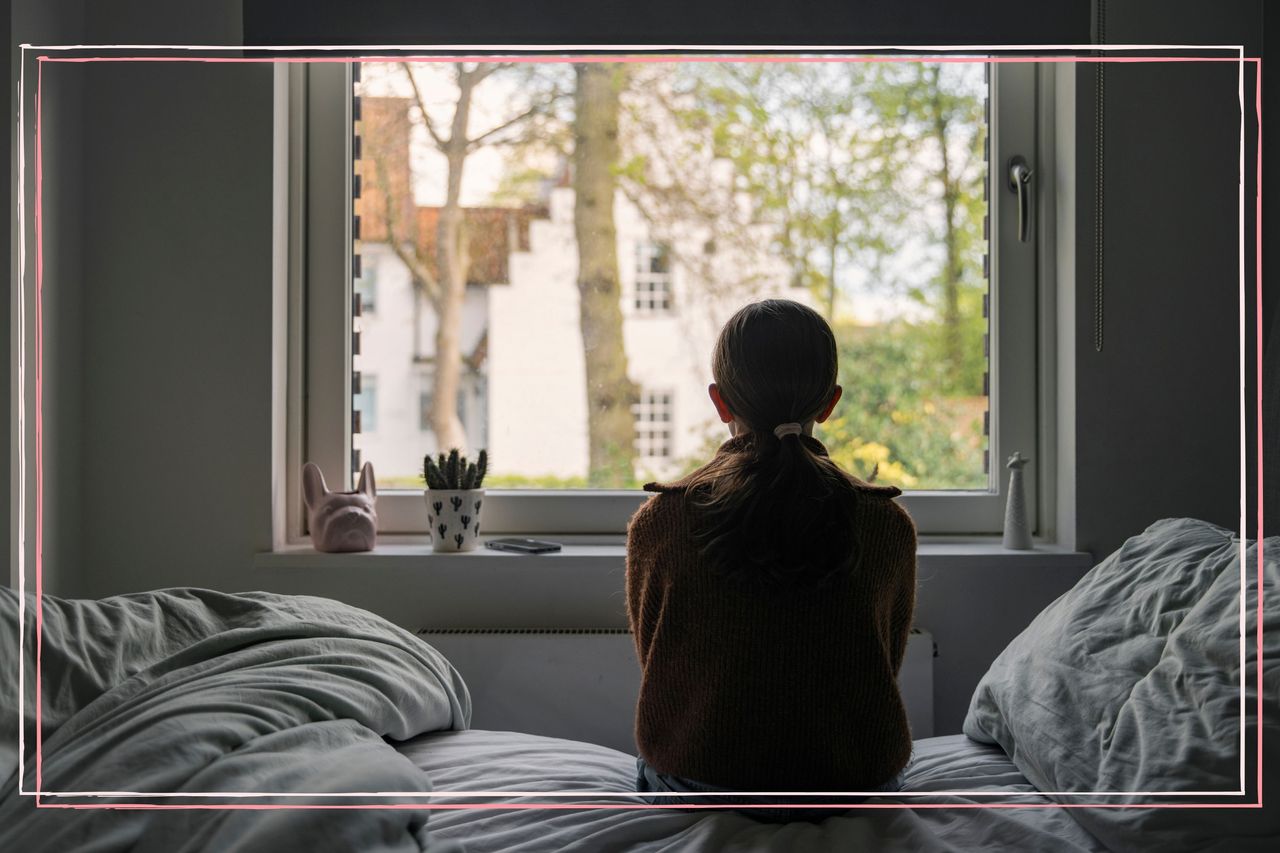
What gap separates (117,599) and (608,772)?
535 mm

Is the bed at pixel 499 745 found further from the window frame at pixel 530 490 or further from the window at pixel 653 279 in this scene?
the window at pixel 653 279

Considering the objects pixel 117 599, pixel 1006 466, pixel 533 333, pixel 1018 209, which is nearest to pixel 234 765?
pixel 117 599

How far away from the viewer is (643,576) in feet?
3.14

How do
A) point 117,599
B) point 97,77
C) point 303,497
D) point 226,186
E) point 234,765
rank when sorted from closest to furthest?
1. point 234,765
2. point 117,599
3. point 97,77
4. point 226,186
5. point 303,497

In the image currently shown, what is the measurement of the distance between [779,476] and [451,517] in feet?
2.13

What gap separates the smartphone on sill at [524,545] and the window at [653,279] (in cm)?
35

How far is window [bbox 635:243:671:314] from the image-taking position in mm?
1426

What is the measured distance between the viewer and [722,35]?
100cm

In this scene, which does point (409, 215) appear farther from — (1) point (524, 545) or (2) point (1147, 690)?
(2) point (1147, 690)

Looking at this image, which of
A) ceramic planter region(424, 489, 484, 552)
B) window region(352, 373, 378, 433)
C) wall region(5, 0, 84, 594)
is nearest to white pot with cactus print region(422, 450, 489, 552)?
ceramic planter region(424, 489, 484, 552)

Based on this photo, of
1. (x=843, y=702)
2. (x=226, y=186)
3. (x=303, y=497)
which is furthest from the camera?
(x=303, y=497)

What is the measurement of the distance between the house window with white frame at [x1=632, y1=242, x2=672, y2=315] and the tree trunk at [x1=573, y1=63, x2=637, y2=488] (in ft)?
0.10

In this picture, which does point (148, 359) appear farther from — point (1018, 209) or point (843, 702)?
point (1018, 209)

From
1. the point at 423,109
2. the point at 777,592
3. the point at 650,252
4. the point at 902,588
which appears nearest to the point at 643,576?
the point at 777,592
